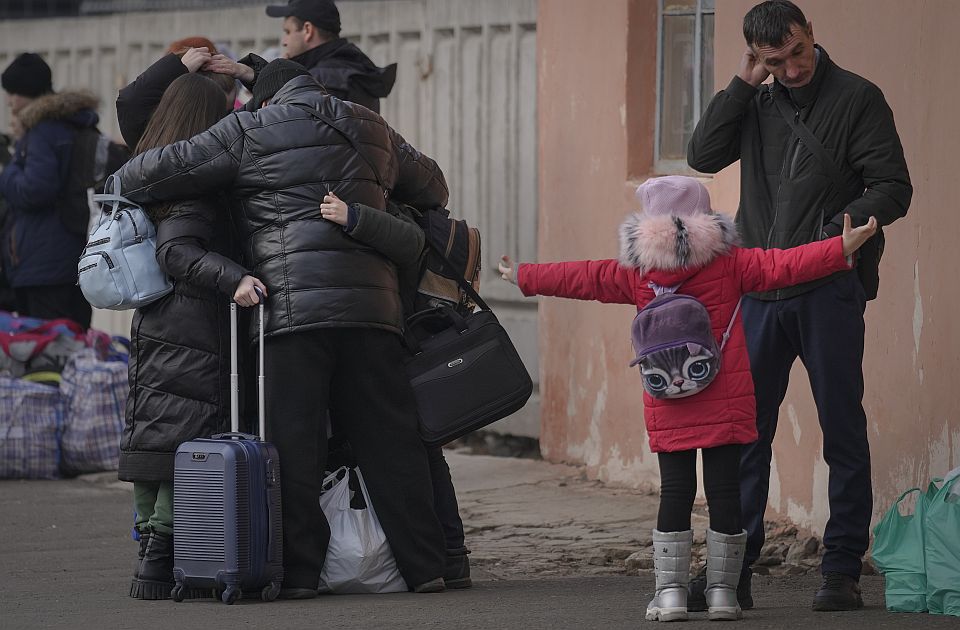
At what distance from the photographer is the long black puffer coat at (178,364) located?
6117 millimetres

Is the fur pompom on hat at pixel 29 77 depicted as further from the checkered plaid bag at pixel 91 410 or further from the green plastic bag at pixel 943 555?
the green plastic bag at pixel 943 555

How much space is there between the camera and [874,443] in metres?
6.92

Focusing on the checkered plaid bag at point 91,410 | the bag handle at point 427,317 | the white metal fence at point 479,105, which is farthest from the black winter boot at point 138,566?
the white metal fence at point 479,105

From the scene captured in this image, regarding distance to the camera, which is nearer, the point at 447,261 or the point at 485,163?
the point at 447,261

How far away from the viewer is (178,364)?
20.1ft

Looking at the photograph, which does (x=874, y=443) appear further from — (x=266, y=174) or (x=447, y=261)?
(x=266, y=174)

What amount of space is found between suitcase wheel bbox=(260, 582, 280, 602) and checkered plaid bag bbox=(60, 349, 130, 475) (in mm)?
3780

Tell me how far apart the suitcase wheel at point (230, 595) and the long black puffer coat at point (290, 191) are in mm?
863

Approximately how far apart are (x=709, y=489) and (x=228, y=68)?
2.49 metres

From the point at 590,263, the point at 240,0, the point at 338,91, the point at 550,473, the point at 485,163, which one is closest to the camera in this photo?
the point at 590,263

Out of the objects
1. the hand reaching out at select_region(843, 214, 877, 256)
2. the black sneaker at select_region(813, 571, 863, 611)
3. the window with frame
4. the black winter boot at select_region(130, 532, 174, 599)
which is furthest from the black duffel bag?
the window with frame

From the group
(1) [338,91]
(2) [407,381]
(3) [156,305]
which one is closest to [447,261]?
(2) [407,381]

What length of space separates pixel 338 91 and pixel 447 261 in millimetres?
1557

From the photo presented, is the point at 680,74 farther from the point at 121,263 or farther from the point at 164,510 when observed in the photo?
the point at 164,510
